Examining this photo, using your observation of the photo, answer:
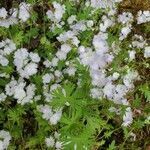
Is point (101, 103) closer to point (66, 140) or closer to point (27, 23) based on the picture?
point (66, 140)

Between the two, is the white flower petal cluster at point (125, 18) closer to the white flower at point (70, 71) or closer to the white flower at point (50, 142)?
the white flower at point (70, 71)

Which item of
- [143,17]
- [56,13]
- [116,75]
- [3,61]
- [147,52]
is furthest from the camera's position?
[143,17]

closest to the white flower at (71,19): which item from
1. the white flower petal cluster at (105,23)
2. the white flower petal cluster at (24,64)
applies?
the white flower petal cluster at (105,23)

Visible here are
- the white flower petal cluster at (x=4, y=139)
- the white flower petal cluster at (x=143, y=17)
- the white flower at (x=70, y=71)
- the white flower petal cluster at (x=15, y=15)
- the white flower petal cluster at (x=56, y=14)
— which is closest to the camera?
the white flower petal cluster at (x=4, y=139)

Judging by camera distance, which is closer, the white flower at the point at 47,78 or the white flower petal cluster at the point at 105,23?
the white flower at the point at 47,78

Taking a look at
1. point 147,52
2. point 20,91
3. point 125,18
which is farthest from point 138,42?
point 20,91

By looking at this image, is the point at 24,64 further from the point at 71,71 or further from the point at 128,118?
the point at 128,118
